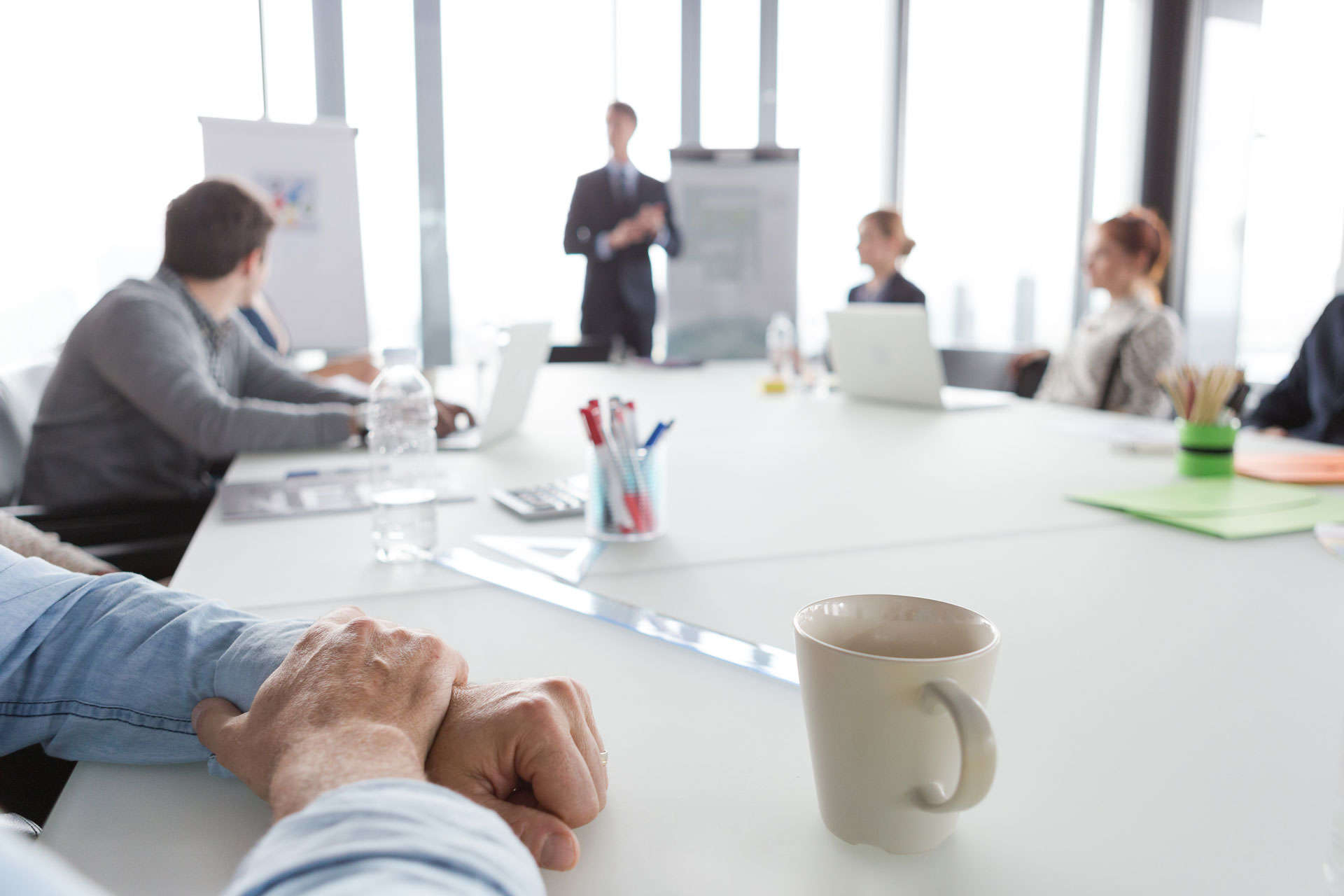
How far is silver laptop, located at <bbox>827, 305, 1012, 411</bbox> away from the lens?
→ 2.21m

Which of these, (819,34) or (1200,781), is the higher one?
(819,34)

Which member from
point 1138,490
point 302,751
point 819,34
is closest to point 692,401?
point 1138,490

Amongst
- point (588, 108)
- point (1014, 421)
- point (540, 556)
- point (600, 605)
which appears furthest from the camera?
point (588, 108)

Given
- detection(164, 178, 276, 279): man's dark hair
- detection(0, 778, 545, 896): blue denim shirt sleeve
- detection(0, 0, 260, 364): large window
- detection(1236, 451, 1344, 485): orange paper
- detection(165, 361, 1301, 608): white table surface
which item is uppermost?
detection(0, 0, 260, 364): large window

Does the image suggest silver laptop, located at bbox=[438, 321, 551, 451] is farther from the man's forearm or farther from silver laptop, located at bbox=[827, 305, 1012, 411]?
the man's forearm

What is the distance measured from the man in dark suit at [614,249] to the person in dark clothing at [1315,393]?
123 inches

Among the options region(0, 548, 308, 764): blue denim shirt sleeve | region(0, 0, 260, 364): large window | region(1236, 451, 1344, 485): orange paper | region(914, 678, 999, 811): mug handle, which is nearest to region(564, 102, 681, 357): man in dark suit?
region(0, 0, 260, 364): large window

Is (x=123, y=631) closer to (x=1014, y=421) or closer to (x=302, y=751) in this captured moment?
(x=302, y=751)

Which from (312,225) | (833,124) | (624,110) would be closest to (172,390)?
(312,225)

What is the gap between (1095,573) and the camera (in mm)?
968

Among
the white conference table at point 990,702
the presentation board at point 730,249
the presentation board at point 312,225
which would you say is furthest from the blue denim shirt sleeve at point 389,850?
the presentation board at point 730,249

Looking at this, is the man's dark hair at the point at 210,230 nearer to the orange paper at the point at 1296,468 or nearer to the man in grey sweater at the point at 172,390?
the man in grey sweater at the point at 172,390

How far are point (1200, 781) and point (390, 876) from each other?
47 centimetres

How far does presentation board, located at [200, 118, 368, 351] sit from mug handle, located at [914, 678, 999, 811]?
4.79 m
